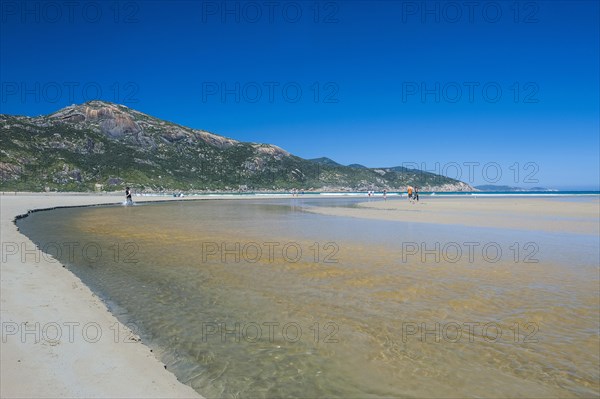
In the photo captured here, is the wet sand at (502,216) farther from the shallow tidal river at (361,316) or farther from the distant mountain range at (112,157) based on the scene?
the distant mountain range at (112,157)

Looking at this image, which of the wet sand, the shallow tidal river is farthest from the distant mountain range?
the shallow tidal river

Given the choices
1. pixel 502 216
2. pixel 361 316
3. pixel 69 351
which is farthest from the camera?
pixel 502 216

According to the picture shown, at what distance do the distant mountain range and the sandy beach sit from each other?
11807 centimetres

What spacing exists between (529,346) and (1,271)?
13.3 meters

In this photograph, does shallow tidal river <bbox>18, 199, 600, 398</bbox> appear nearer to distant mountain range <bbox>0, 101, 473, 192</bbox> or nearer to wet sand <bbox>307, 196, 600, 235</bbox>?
wet sand <bbox>307, 196, 600, 235</bbox>

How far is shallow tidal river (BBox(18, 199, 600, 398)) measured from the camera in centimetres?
532

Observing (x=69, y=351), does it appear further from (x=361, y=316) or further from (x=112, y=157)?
(x=112, y=157)

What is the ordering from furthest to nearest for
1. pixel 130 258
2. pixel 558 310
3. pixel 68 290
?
1. pixel 130 258
2. pixel 68 290
3. pixel 558 310

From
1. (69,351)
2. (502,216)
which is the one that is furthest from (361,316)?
(502,216)

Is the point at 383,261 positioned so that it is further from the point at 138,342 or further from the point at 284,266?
the point at 138,342

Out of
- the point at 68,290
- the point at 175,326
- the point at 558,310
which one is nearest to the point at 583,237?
the point at 558,310

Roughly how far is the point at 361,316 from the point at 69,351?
552cm

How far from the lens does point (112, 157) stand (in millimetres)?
141625

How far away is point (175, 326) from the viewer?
24.0 ft
